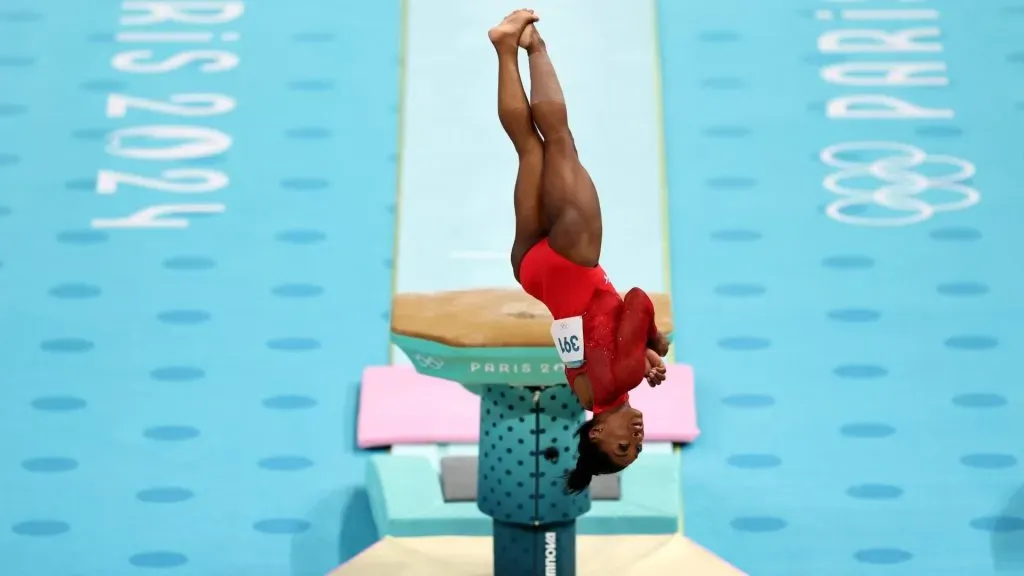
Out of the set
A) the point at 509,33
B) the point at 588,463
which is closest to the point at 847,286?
the point at 588,463

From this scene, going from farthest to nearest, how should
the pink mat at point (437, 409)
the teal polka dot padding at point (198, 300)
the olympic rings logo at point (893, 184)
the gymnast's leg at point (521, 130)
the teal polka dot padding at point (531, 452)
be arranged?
the olympic rings logo at point (893, 184)
the pink mat at point (437, 409)
the teal polka dot padding at point (198, 300)
the teal polka dot padding at point (531, 452)
the gymnast's leg at point (521, 130)

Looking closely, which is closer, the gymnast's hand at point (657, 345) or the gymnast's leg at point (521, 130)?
the gymnast's hand at point (657, 345)

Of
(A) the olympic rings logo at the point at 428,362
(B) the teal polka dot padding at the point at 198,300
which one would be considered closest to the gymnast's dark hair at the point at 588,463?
(A) the olympic rings logo at the point at 428,362

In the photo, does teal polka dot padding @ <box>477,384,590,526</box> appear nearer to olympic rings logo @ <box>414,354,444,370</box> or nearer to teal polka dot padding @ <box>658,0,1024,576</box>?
olympic rings logo @ <box>414,354,444,370</box>

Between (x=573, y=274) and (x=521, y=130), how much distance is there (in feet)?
1.21

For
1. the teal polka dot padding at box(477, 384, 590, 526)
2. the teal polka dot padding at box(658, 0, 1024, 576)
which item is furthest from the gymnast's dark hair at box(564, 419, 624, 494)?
the teal polka dot padding at box(658, 0, 1024, 576)

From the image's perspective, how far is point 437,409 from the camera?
512 cm

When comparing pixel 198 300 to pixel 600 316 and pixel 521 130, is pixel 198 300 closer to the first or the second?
pixel 521 130

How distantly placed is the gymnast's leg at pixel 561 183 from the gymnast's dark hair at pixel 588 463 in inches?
15.6

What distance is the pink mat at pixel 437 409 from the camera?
5043mm

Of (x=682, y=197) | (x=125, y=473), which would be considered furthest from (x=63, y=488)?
(x=682, y=197)

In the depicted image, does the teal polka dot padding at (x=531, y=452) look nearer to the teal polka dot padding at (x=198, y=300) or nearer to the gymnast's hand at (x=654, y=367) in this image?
the gymnast's hand at (x=654, y=367)

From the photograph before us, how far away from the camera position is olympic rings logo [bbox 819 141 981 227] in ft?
19.0

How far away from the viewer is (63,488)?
16.3 ft
